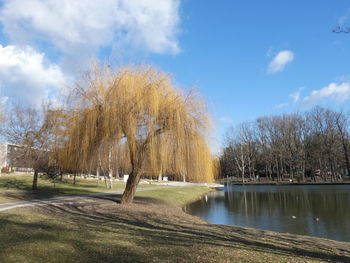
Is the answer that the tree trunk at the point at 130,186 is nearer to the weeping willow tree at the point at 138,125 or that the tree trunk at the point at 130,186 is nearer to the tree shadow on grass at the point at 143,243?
the weeping willow tree at the point at 138,125

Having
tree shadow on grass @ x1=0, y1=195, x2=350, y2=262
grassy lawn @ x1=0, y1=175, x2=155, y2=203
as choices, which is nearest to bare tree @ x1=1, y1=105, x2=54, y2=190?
grassy lawn @ x1=0, y1=175, x2=155, y2=203

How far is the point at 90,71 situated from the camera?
15.2 metres

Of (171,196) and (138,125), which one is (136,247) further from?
(171,196)

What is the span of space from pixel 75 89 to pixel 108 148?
3547 mm

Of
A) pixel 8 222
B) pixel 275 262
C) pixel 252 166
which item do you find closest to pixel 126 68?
pixel 8 222

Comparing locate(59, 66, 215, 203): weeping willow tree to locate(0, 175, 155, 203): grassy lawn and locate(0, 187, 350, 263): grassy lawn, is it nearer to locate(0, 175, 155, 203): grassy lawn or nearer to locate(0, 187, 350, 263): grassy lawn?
locate(0, 187, 350, 263): grassy lawn

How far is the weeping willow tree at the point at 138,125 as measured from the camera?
14.2m

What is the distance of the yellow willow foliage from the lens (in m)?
14.2

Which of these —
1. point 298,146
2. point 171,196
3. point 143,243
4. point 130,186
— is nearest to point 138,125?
point 130,186

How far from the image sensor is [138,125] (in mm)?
14508

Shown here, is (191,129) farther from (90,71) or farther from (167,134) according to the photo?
(90,71)

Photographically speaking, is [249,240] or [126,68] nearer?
[249,240]

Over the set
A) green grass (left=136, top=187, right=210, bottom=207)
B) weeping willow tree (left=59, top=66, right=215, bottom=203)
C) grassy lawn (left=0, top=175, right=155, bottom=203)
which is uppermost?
weeping willow tree (left=59, top=66, right=215, bottom=203)

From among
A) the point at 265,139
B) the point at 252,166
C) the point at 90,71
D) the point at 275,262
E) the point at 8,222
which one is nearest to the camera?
the point at 275,262
